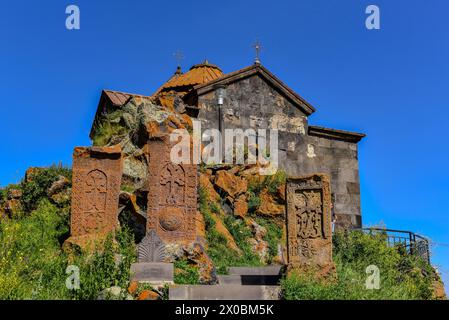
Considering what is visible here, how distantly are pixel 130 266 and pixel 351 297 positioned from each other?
315 centimetres

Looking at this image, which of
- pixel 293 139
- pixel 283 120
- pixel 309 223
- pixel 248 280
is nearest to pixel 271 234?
pixel 248 280

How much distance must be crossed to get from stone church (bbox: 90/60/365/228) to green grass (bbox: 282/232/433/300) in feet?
13.8

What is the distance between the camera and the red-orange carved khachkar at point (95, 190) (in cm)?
910

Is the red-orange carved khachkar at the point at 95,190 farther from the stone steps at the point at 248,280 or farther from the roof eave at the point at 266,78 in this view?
the roof eave at the point at 266,78

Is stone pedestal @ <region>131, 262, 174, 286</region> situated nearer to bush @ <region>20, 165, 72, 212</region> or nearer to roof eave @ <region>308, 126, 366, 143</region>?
bush @ <region>20, 165, 72, 212</region>

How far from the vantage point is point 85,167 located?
9.41 metres

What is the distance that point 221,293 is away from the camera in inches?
275

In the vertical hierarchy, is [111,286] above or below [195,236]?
below

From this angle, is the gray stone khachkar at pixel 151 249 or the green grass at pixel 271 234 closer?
the gray stone khachkar at pixel 151 249

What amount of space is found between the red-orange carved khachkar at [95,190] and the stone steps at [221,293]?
2.46 metres

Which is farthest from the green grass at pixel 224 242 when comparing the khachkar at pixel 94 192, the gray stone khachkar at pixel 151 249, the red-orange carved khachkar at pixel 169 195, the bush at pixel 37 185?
the bush at pixel 37 185

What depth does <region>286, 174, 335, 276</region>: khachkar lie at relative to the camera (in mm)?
8180

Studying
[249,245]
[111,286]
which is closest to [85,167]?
[111,286]
